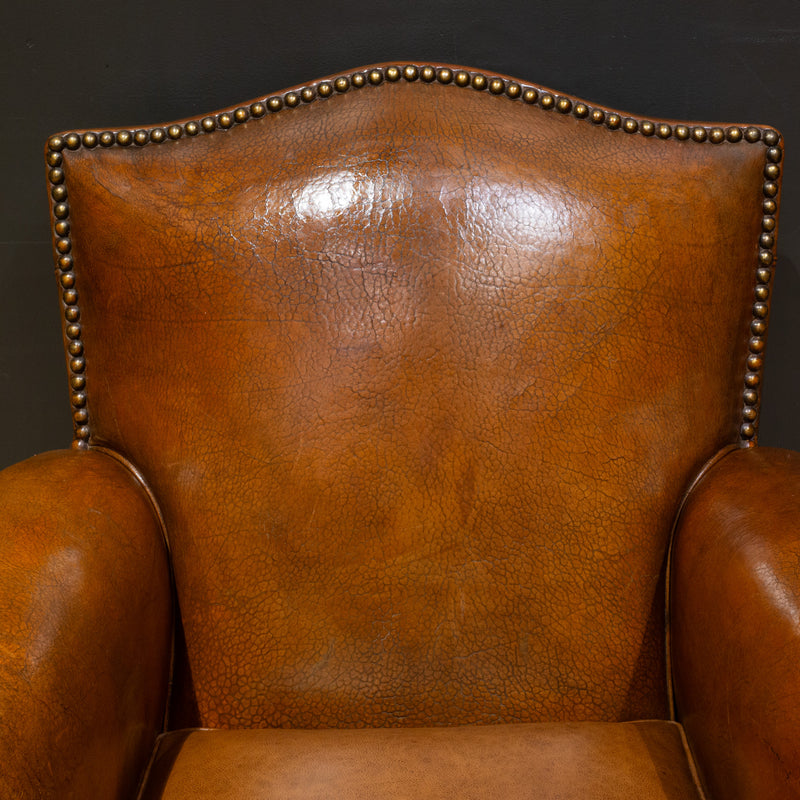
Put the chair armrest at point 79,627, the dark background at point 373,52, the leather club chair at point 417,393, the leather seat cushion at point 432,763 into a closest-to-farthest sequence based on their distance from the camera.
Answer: the chair armrest at point 79,627, the leather seat cushion at point 432,763, the leather club chair at point 417,393, the dark background at point 373,52

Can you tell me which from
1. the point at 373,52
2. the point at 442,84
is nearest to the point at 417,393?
the point at 442,84

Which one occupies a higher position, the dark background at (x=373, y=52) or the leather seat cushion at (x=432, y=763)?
the dark background at (x=373, y=52)

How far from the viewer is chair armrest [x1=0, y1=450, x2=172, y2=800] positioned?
0.55 meters

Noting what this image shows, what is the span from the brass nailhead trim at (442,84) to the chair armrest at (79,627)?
151mm

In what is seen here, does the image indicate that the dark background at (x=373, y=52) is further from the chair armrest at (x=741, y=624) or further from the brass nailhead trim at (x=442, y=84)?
the chair armrest at (x=741, y=624)

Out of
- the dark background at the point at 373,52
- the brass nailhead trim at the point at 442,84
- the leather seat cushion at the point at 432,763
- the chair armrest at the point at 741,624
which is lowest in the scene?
the leather seat cushion at the point at 432,763

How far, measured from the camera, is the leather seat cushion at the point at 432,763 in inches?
26.1

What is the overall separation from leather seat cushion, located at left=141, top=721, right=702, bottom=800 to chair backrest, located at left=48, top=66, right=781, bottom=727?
0.20ft

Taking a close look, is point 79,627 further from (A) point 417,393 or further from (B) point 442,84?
(B) point 442,84

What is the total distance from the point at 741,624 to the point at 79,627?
51cm

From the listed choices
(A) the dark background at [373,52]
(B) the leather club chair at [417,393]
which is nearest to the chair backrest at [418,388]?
(B) the leather club chair at [417,393]

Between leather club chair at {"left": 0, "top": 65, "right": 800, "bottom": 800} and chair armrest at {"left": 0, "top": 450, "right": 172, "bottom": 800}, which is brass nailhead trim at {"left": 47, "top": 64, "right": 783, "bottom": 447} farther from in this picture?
chair armrest at {"left": 0, "top": 450, "right": 172, "bottom": 800}

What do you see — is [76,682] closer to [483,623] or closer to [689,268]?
[483,623]

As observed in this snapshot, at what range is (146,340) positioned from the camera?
0.81 m
